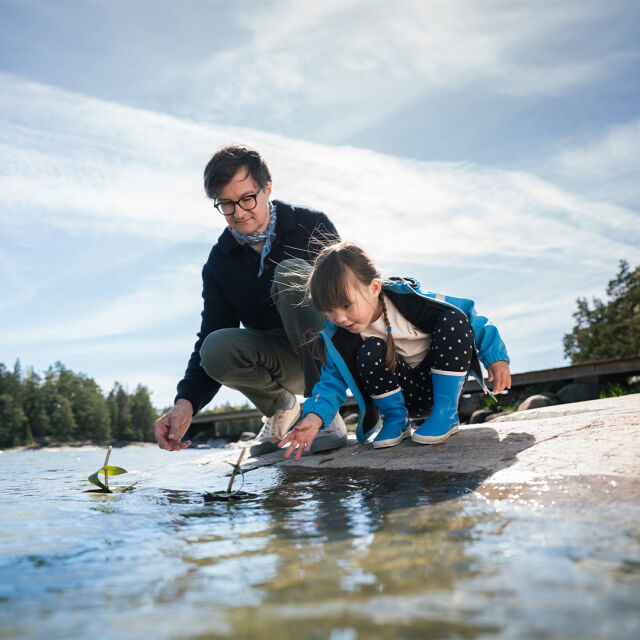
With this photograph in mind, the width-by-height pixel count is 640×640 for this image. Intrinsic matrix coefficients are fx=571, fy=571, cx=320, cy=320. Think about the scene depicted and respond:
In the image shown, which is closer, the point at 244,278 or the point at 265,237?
the point at 265,237

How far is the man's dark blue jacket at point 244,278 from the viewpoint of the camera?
3730mm

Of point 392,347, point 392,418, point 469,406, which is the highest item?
point 392,347

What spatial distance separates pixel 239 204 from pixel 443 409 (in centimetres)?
173

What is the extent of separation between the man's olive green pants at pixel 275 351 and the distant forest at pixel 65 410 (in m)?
49.8

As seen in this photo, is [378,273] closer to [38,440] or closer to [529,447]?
[529,447]

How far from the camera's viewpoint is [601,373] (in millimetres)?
10461

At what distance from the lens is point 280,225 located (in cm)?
383

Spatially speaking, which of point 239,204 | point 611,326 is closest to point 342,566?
point 239,204

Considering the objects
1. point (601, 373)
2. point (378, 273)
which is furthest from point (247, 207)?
point (601, 373)

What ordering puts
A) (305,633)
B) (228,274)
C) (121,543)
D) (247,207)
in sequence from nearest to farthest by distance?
(305,633), (121,543), (247,207), (228,274)

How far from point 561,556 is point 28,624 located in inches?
37.3

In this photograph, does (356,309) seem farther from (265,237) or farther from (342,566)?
(342,566)

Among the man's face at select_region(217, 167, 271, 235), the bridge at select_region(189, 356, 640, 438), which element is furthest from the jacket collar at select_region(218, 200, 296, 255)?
the bridge at select_region(189, 356, 640, 438)

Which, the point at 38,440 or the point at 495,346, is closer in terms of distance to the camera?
the point at 495,346
